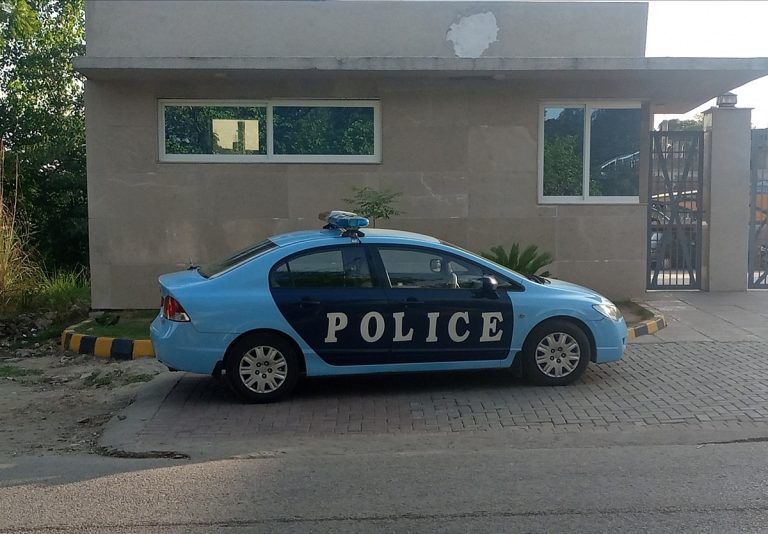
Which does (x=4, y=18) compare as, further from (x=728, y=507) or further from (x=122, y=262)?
(x=728, y=507)

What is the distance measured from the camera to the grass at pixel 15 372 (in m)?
8.61

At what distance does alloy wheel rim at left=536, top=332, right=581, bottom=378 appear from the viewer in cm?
733

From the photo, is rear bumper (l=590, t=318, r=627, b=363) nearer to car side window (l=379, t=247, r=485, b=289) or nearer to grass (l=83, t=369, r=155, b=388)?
car side window (l=379, t=247, r=485, b=289)

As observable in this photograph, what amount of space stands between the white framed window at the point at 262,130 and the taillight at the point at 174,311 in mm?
5083

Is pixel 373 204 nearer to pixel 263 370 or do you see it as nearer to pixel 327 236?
pixel 327 236

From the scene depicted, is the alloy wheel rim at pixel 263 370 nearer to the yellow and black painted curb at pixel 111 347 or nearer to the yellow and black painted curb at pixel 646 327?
the yellow and black painted curb at pixel 111 347

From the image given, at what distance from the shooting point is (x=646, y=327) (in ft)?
32.7

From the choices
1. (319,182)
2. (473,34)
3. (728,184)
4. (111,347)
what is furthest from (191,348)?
(728,184)

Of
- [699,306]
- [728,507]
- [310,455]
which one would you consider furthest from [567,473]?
[699,306]

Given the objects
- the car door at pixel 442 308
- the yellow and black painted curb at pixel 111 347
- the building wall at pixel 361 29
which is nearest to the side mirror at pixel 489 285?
the car door at pixel 442 308

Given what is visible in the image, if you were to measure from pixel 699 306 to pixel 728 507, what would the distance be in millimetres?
7706

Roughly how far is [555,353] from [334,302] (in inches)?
86.7

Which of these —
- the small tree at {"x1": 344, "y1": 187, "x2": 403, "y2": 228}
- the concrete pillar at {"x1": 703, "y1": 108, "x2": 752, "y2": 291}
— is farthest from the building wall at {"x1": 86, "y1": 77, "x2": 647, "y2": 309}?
the concrete pillar at {"x1": 703, "y1": 108, "x2": 752, "y2": 291}

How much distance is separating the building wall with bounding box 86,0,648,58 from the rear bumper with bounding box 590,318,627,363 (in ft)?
18.8
